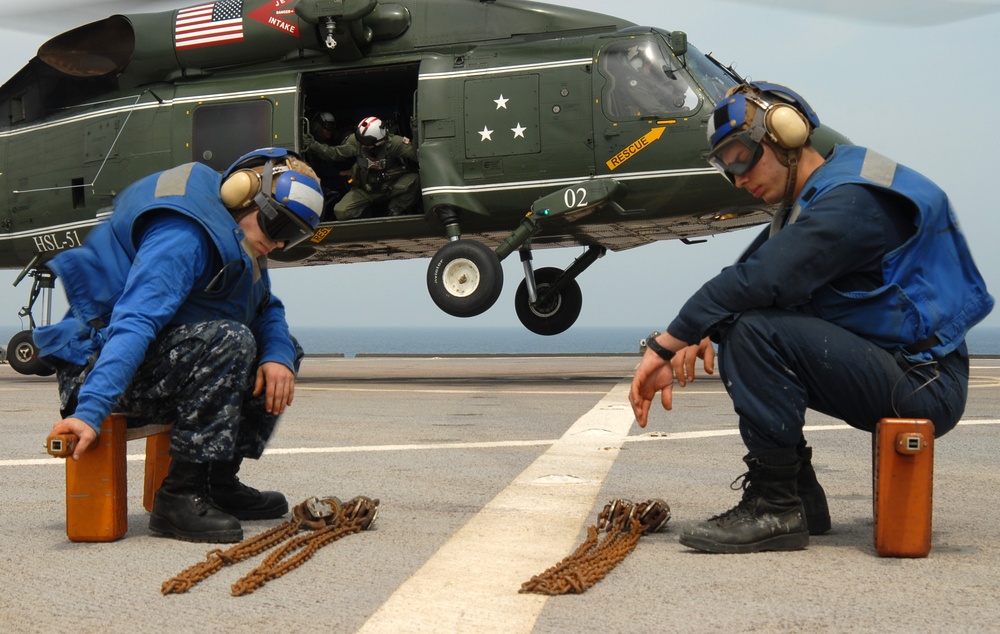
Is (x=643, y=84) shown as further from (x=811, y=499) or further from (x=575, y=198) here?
(x=811, y=499)

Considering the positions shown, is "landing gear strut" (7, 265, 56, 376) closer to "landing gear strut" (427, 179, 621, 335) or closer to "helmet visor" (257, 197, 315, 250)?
"landing gear strut" (427, 179, 621, 335)

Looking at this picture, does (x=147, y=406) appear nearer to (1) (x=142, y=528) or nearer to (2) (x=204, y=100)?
(1) (x=142, y=528)

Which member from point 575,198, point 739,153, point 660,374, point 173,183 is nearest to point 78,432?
point 173,183

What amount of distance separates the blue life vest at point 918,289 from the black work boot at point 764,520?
0.45 m

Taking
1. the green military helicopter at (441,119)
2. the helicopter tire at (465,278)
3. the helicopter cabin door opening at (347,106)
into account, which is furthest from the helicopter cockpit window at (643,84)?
the helicopter cabin door opening at (347,106)

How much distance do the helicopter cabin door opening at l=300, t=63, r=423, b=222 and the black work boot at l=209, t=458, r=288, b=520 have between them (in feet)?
27.2

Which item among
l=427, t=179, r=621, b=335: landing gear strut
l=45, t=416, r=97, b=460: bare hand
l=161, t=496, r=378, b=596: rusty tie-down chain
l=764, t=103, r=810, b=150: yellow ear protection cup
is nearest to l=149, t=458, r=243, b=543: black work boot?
l=161, t=496, r=378, b=596: rusty tie-down chain

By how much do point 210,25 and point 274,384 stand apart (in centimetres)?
965

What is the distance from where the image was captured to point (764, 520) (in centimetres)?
325

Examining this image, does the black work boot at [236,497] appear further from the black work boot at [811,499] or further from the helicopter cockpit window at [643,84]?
the helicopter cockpit window at [643,84]

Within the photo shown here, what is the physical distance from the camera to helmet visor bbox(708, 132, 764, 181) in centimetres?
353

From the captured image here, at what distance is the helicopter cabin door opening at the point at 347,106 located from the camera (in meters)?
12.3

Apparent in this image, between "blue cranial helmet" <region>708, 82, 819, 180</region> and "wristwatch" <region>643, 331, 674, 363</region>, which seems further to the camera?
"blue cranial helmet" <region>708, 82, 819, 180</region>

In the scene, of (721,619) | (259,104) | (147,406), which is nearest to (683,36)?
(259,104)
